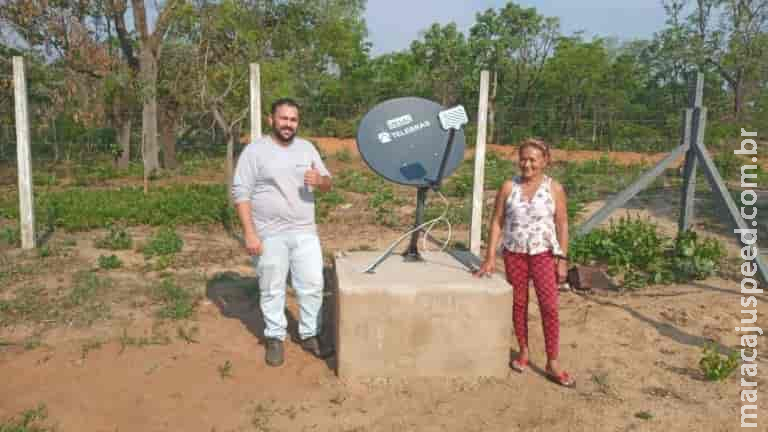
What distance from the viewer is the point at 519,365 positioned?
4051mm

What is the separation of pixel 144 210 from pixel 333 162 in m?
10.2

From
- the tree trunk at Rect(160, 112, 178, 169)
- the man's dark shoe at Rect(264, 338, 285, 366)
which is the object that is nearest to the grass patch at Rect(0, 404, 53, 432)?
the man's dark shoe at Rect(264, 338, 285, 366)

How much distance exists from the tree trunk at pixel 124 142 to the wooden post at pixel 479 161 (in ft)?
40.0

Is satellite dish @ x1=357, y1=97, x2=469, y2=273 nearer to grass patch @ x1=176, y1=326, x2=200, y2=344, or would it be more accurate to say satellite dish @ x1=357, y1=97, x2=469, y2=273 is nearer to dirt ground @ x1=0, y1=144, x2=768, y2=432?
dirt ground @ x1=0, y1=144, x2=768, y2=432

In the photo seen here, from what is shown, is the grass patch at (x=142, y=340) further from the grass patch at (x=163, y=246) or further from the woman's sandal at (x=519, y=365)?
the woman's sandal at (x=519, y=365)

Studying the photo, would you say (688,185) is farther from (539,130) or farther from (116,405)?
(539,130)

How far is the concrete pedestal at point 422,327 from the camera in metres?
3.78

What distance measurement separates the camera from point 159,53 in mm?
16328

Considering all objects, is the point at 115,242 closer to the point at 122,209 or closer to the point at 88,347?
the point at 122,209

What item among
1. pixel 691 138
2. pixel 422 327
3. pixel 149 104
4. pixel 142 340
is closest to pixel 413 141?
pixel 422 327

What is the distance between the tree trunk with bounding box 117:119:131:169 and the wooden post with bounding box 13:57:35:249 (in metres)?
9.35

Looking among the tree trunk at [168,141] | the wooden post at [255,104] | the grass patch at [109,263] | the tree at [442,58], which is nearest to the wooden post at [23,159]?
the grass patch at [109,263]

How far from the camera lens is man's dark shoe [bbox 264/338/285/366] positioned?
4059 mm

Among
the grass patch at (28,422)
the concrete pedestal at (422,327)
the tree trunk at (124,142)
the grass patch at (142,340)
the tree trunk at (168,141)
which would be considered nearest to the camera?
the grass patch at (28,422)
